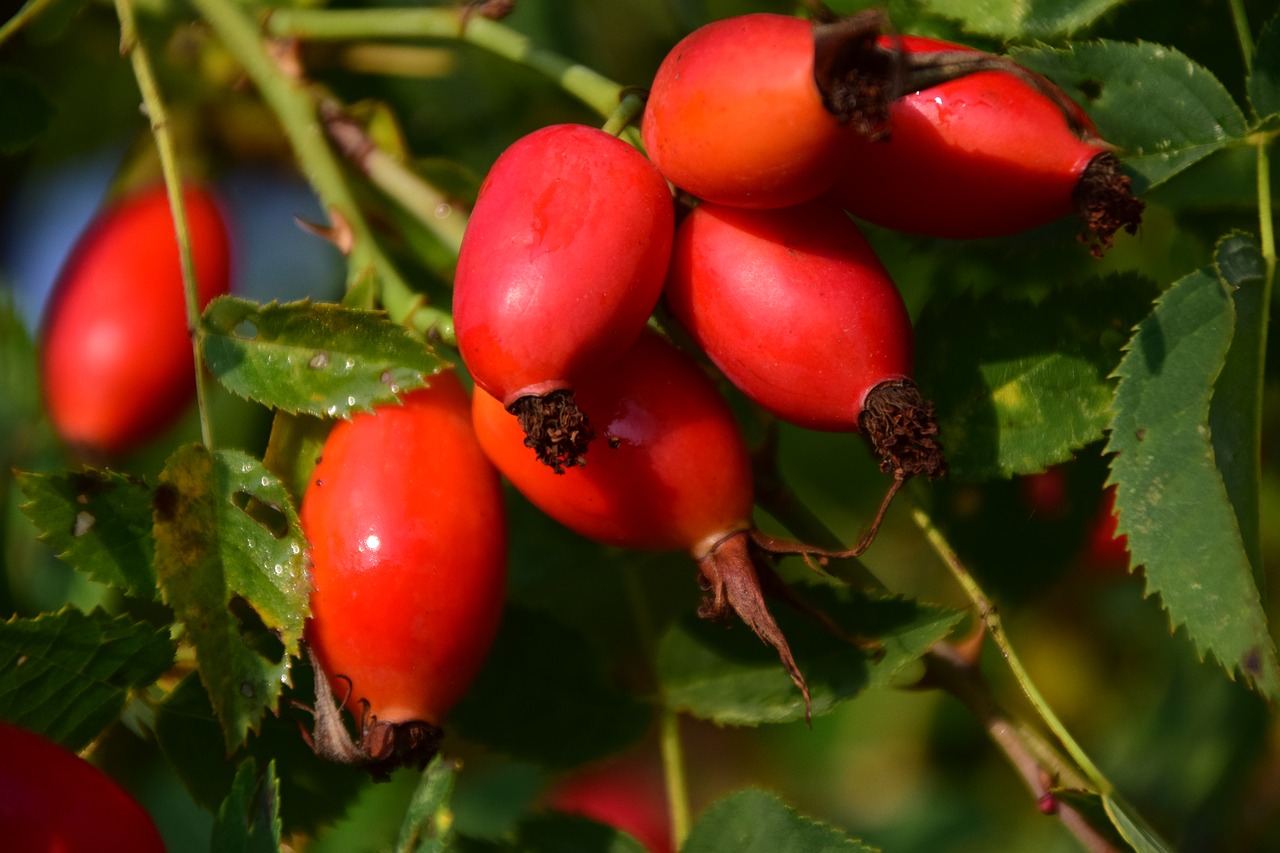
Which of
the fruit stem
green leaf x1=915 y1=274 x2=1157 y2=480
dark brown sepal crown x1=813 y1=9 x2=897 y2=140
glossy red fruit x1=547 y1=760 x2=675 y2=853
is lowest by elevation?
glossy red fruit x1=547 y1=760 x2=675 y2=853

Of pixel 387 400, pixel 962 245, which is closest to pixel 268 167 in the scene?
pixel 387 400

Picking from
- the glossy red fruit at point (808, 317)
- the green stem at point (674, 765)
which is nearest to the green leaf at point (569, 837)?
the green stem at point (674, 765)

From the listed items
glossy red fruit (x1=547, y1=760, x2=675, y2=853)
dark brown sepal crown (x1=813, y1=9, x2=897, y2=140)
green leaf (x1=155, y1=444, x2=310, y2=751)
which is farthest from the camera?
glossy red fruit (x1=547, y1=760, x2=675, y2=853)

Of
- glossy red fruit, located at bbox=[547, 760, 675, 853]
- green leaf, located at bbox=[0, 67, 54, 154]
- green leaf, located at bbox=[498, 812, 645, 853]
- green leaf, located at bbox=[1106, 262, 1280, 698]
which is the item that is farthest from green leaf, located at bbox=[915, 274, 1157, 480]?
green leaf, located at bbox=[0, 67, 54, 154]

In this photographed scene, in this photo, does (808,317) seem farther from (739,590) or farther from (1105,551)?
(1105,551)

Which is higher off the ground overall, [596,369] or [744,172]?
[744,172]

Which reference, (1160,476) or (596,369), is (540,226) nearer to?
(596,369)

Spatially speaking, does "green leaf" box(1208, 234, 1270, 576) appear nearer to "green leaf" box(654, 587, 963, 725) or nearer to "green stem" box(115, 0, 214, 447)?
"green leaf" box(654, 587, 963, 725)
